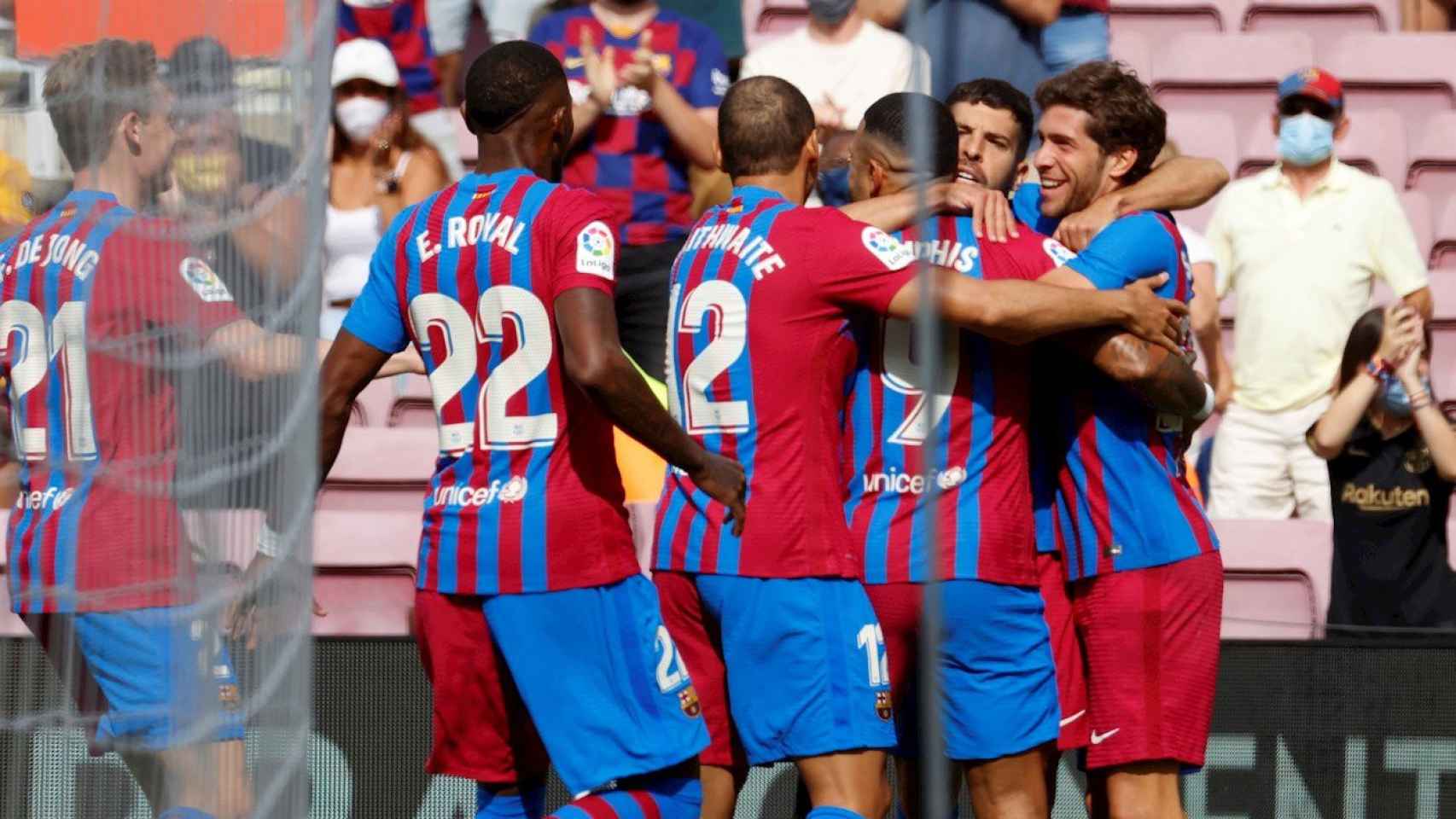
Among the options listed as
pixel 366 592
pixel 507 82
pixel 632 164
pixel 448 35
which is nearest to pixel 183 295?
pixel 507 82

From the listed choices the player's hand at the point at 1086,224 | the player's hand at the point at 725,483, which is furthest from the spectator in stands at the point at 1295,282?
the player's hand at the point at 725,483

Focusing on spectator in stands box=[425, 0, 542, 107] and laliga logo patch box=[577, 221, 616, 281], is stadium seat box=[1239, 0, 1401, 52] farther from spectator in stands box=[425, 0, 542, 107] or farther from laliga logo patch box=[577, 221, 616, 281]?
laliga logo patch box=[577, 221, 616, 281]

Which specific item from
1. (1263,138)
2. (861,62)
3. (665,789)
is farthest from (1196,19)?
(665,789)

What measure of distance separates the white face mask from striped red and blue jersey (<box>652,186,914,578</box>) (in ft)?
9.33

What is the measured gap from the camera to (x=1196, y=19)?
8820 millimetres

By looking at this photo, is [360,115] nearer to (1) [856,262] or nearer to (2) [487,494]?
(2) [487,494]

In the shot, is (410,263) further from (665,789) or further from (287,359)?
(665,789)

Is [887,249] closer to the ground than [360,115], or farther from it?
closer to the ground

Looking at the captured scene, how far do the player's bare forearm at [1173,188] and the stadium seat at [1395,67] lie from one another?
4.27m

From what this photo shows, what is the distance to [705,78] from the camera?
6.24m

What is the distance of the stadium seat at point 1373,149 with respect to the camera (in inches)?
315

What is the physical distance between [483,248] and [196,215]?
2.66 ft

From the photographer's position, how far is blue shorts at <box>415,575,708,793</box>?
3.78 metres

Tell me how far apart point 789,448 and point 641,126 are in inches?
92.3
